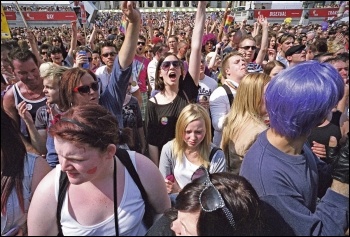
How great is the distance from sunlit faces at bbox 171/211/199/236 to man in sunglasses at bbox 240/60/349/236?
23 centimetres

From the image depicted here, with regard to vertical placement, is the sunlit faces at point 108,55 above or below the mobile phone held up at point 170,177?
above

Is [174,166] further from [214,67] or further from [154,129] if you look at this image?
[214,67]

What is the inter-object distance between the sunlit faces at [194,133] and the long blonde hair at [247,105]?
18 centimetres

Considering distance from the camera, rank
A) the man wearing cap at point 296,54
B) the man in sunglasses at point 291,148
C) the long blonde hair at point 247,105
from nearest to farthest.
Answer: the man in sunglasses at point 291,148, the long blonde hair at point 247,105, the man wearing cap at point 296,54

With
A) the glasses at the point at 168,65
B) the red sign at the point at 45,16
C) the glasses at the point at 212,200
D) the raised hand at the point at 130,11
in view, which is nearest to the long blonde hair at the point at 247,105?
the glasses at the point at 168,65

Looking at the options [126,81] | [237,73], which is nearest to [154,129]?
[126,81]

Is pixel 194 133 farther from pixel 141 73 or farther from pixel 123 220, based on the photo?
pixel 141 73

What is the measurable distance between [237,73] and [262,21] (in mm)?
1768

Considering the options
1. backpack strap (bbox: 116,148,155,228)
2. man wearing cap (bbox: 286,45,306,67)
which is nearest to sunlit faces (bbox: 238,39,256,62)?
man wearing cap (bbox: 286,45,306,67)

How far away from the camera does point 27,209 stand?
1.24m

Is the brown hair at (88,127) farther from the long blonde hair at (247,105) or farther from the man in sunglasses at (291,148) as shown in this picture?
the long blonde hair at (247,105)

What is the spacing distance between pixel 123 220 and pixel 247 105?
3.99 feet

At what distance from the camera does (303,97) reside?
106 cm

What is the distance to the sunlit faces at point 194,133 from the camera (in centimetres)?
207
